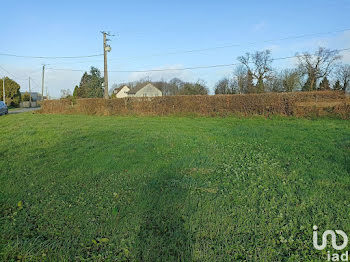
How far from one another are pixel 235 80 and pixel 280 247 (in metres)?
51.9

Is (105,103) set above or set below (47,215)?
above

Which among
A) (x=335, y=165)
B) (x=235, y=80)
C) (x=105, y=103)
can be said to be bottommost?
(x=335, y=165)

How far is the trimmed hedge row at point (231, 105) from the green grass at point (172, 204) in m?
10.2

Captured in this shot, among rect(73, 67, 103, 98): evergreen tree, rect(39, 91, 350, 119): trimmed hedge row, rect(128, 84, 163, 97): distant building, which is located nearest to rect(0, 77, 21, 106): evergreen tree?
rect(73, 67, 103, 98): evergreen tree

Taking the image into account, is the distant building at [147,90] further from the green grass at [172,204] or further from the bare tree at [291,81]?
the green grass at [172,204]

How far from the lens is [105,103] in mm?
23656

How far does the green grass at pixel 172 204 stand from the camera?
2613mm

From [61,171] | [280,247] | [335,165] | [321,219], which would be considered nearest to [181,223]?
[280,247]

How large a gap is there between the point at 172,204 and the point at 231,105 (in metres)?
15.4

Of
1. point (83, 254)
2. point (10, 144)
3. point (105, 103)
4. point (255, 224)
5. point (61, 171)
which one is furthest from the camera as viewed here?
point (105, 103)

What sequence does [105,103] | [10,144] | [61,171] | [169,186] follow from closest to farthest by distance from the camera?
[169,186] → [61,171] → [10,144] → [105,103]

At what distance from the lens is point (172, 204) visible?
3.58 m

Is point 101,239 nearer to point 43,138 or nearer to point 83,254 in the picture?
point 83,254

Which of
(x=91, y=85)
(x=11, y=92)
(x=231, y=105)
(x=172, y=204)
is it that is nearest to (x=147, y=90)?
(x=91, y=85)
